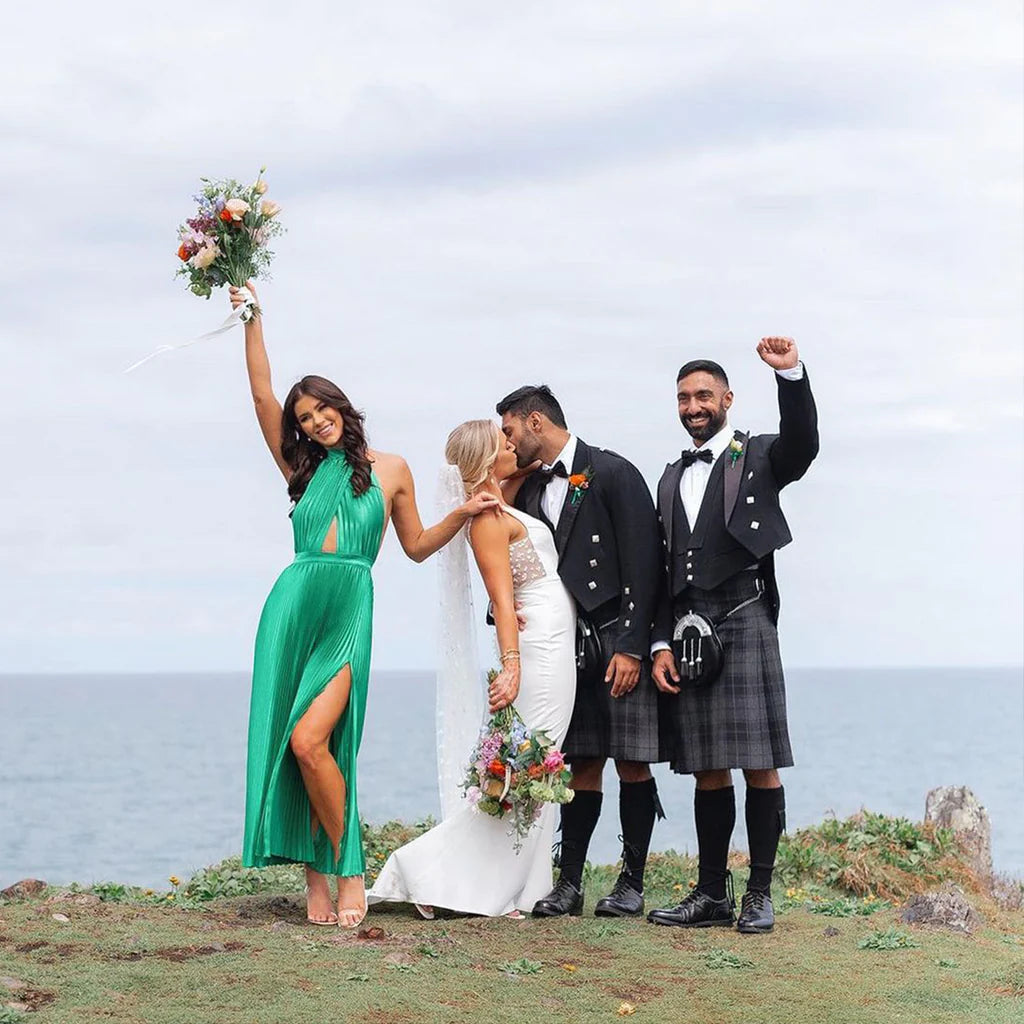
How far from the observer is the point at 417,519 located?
26.4ft

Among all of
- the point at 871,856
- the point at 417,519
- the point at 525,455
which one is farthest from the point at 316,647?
the point at 871,856

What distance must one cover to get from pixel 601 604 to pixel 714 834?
132cm

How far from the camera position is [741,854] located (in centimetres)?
1221

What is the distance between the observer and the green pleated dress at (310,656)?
7.56 metres

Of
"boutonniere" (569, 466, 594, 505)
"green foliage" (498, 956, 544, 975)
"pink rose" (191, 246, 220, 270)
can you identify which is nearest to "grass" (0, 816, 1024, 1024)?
"green foliage" (498, 956, 544, 975)

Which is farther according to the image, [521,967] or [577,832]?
[577,832]

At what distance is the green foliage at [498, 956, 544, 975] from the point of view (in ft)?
22.8

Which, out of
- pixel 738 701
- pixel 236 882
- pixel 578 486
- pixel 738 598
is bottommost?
pixel 236 882

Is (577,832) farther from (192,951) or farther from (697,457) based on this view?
(192,951)

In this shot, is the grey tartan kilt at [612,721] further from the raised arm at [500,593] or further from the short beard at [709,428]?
the short beard at [709,428]

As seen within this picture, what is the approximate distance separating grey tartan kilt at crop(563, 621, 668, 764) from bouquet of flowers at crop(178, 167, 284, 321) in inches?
101

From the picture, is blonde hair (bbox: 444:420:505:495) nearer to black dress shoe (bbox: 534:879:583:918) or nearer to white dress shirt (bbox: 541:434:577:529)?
white dress shirt (bbox: 541:434:577:529)

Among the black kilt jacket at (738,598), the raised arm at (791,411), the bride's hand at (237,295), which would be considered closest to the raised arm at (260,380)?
the bride's hand at (237,295)

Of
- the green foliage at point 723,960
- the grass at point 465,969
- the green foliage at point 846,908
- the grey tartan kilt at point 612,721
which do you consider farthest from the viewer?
the green foliage at point 846,908
